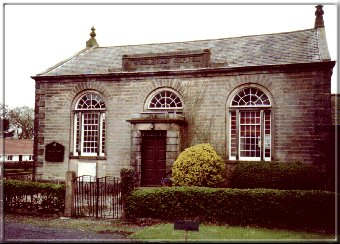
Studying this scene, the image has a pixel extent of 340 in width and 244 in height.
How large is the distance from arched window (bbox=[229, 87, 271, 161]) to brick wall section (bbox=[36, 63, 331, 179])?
389mm

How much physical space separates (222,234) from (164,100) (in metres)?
9.99

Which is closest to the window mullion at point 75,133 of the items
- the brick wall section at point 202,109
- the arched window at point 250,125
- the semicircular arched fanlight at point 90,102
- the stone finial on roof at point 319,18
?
the brick wall section at point 202,109

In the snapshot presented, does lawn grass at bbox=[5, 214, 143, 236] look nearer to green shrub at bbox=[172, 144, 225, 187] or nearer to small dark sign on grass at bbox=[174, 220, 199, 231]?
small dark sign on grass at bbox=[174, 220, 199, 231]

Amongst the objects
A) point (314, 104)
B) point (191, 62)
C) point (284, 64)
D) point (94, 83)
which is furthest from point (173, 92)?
point (314, 104)

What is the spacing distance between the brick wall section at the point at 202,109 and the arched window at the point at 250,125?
39 centimetres

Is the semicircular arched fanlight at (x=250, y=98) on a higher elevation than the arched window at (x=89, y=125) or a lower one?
higher

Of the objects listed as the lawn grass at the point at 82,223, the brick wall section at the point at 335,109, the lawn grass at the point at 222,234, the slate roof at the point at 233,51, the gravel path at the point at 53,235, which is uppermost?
the slate roof at the point at 233,51

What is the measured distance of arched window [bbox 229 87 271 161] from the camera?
16469 mm

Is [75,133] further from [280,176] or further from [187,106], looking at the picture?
[280,176]

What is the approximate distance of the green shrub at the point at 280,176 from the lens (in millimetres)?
13789

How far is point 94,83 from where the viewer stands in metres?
19.0

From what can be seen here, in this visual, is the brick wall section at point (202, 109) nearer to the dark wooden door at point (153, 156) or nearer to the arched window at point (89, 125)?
the arched window at point (89, 125)

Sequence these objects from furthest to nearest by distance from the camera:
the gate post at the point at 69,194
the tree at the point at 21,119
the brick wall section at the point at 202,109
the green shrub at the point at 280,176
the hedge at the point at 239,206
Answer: the tree at the point at 21,119 < the brick wall section at the point at 202,109 < the green shrub at the point at 280,176 < the gate post at the point at 69,194 < the hedge at the point at 239,206

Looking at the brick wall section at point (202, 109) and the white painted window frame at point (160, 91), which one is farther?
the white painted window frame at point (160, 91)
